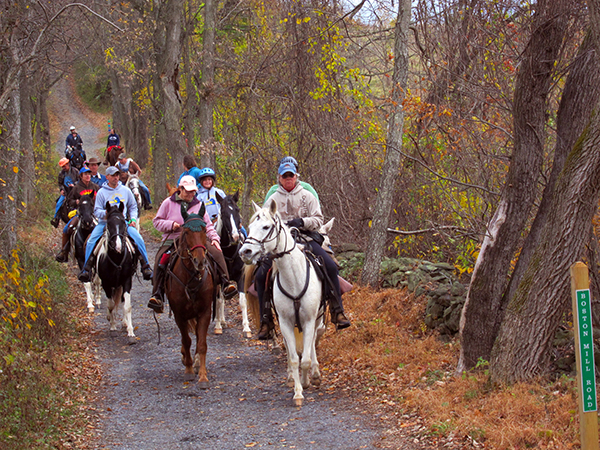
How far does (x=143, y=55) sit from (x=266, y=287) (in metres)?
26.4

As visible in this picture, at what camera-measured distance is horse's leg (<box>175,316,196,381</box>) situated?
31.3ft

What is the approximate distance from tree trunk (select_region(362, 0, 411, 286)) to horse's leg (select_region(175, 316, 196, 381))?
4.68 m

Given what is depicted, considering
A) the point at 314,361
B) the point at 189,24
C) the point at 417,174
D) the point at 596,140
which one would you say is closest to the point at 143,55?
the point at 189,24

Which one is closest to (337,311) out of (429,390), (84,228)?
(429,390)

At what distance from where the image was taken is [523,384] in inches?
274

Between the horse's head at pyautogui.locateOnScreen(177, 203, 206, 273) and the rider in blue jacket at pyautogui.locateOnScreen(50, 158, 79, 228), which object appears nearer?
the horse's head at pyautogui.locateOnScreen(177, 203, 206, 273)

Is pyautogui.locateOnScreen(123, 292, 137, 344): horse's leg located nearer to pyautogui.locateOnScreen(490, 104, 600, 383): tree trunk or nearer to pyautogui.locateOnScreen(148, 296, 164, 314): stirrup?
pyautogui.locateOnScreen(148, 296, 164, 314): stirrup

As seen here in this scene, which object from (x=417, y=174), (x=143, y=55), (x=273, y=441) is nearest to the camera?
(x=273, y=441)

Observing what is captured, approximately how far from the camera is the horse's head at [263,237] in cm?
734

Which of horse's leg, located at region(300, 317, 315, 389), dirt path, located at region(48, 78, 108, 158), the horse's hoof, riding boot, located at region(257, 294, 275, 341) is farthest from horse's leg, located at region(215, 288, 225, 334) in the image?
dirt path, located at region(48, 78, 108, 158)

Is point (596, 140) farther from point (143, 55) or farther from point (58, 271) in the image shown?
point (143, 55)

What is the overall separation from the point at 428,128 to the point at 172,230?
6053 mm

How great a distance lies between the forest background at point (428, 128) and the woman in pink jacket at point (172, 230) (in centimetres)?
216

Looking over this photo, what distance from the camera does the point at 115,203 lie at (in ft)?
39.3
